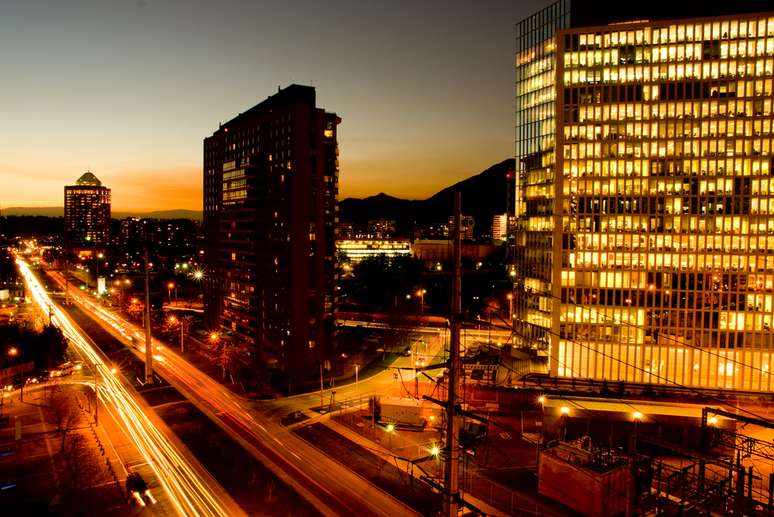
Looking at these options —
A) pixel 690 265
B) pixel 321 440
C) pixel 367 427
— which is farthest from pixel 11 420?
pixel 690 265

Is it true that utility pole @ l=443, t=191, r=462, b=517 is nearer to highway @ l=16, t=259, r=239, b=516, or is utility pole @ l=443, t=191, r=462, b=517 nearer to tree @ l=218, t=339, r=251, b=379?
highway @ l=16, t=259, r=239, b=516

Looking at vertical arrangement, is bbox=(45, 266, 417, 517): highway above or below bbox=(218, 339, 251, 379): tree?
Result: below

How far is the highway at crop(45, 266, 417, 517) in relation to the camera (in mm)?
30656

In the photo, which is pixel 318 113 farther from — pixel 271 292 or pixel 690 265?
pixel 690 265

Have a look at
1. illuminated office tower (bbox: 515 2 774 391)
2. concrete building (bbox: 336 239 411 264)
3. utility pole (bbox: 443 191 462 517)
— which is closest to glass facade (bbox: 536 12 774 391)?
illuminated office tower (bbox: 515 2 774 391)

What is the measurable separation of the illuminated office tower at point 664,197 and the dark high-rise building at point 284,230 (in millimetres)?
25069

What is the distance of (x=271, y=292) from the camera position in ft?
209

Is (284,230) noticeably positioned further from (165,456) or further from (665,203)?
(665,203)

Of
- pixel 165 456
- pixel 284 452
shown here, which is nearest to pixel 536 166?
pixel 284 452

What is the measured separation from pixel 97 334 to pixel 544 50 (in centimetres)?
6759

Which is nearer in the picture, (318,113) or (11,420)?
(11,420)

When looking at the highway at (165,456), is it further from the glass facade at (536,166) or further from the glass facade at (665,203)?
the glass facade at (536,166)

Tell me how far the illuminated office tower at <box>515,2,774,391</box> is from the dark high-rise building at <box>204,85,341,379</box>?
25.1 m

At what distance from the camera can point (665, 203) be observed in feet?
193
